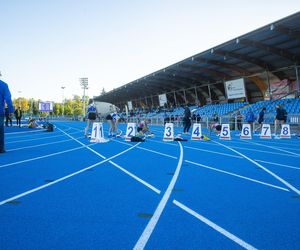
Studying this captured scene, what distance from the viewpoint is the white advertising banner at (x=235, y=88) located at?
30.4m

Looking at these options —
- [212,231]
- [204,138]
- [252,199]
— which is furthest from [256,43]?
[212,231]

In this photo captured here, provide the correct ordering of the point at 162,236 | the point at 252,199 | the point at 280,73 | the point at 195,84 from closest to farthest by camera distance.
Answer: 1. the point at 162,236
2. the point at 252,199
3. the point at 280,73
4. the point at 195,84

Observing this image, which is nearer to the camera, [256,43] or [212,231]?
[212,231]

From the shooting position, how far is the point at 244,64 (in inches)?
1133

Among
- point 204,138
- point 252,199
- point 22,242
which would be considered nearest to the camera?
point 22,242

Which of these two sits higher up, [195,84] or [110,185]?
[195,84]

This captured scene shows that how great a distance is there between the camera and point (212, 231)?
108 inches

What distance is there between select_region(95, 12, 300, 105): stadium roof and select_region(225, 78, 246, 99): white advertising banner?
1.03 metres

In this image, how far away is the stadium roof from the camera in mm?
19453

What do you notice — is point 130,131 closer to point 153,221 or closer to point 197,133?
point 197,133

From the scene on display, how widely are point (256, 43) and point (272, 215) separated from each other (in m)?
20.5

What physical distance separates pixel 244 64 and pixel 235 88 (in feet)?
10.8

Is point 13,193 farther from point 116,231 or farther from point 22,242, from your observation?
point 116,231

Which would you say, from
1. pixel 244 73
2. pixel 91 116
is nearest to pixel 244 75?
pixel 244 73
